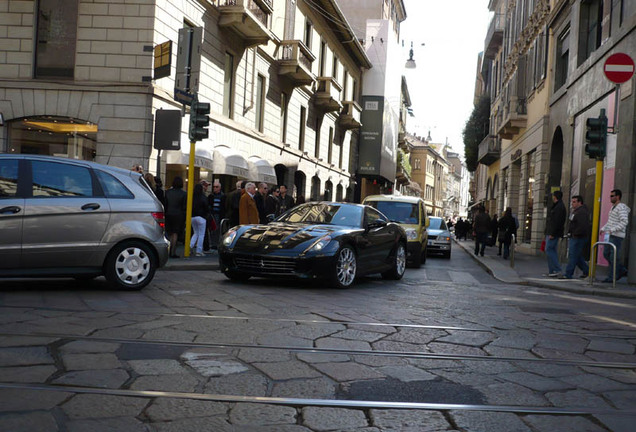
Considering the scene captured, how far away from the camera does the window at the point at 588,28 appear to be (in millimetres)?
19047

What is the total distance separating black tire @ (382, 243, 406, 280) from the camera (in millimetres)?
11695

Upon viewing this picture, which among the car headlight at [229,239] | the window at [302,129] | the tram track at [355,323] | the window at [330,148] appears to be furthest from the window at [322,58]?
the tram track at [355,323]

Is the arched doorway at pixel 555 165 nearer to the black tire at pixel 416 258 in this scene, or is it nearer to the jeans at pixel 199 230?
the black tire at pixel 416 258

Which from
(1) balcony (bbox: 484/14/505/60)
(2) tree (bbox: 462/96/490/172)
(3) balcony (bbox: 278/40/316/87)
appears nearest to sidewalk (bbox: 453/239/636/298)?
(3) balcony (bbox: 278/40/316/87)

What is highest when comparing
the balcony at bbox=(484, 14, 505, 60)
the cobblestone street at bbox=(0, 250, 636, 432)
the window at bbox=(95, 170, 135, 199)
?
the balcony at bbox=(484, 14, 505, 60)

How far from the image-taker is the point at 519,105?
2858 centimetres

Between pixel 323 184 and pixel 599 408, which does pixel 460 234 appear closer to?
pixel 323 184

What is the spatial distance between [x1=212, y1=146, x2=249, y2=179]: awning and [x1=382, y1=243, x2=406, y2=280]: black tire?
24.6ft

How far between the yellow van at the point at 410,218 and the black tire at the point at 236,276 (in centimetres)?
631

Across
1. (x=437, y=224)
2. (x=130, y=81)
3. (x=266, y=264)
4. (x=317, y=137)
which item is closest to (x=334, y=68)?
(x=317, y=137)

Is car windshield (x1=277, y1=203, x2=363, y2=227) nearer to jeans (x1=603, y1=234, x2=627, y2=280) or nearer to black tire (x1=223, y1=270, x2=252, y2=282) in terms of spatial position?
black tire (x1=223, y1=270, x2=252, y2=282)

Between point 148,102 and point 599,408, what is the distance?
13493 millimetres

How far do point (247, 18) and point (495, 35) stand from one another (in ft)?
79.3

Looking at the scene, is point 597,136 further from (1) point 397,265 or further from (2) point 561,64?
(2) point 561,64
